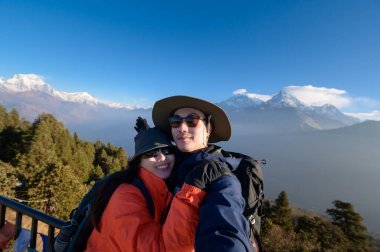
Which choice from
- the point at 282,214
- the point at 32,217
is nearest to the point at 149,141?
the point at 32,217

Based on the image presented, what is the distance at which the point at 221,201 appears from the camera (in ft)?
4.60

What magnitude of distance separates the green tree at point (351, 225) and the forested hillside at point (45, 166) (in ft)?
102

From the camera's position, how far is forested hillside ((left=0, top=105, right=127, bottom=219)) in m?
16.8

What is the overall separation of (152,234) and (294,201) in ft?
495

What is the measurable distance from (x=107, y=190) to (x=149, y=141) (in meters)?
0.57

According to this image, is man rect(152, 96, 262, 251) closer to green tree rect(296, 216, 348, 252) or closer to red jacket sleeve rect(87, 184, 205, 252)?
red jacket sleeve rect(87, 184, 205, 252)

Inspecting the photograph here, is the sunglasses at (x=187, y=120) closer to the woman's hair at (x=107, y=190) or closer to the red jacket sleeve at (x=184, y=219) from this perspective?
the woman's hair at (x=107, y=190)

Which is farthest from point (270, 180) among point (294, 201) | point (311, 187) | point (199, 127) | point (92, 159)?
point (199, 127)

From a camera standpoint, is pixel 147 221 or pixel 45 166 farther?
pixel 45 166

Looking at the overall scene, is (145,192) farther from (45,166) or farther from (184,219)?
(45,166)

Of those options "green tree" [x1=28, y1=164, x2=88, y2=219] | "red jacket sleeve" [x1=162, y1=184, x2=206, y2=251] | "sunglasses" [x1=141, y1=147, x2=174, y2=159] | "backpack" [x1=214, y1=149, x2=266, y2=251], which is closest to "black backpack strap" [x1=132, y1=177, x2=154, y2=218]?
"sunglasses" [x1=141, y1=147, x2=174, y2=159]

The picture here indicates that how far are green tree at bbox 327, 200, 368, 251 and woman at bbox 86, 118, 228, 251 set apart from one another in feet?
119

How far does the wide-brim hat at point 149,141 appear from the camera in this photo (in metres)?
2.23

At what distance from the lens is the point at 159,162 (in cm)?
221
